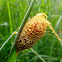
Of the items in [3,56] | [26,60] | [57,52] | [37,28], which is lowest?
[57,52]

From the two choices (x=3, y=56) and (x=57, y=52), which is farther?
(x=57, y=52)

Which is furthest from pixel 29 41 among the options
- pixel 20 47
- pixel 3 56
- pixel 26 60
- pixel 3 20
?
pixel 3 20

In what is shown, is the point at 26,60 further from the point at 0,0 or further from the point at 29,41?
the point at 0,0

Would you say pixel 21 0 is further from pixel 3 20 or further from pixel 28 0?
pixel 28 0

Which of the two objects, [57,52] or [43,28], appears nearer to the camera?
[43,28]

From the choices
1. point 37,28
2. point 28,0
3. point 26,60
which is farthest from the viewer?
point 26,60

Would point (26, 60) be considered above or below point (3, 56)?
below

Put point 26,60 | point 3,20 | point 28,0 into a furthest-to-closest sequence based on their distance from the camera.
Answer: point 3,20
point 26,60
point 28,0

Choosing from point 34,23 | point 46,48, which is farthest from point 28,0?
point 46,48

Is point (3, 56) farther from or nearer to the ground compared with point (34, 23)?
nearer to the ground
